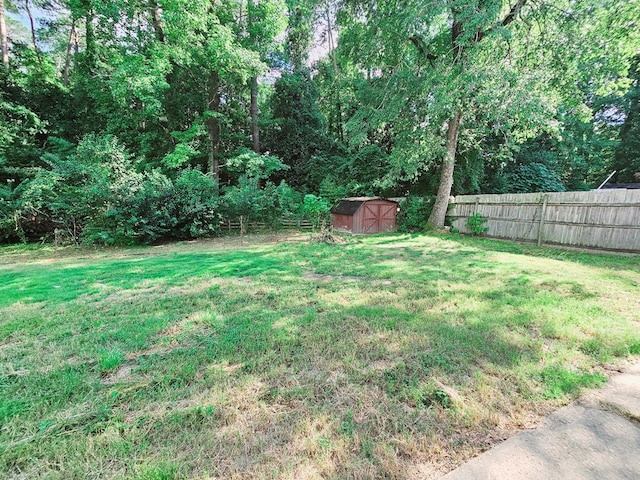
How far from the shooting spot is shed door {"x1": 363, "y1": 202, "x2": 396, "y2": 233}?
1373cm

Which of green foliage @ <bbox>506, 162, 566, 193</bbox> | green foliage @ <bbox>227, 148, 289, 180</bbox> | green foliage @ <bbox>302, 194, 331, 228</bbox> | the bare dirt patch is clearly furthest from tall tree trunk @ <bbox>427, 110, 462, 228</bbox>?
the bare dirt patch

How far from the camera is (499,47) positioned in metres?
8.92

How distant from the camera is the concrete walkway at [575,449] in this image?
4.52 feet

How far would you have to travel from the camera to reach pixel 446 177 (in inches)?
472

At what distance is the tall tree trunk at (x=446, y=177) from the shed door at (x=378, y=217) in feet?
6.96

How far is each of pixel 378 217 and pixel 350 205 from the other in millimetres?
1555

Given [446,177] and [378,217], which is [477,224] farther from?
[378,217]

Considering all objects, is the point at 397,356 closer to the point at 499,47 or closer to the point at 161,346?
the point at 161,346

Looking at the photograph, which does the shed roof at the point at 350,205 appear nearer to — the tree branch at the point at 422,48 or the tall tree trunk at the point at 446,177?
the tall tree trunk at the point at 446,177

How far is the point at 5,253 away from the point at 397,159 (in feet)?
49.6

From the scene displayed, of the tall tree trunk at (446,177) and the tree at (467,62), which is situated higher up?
the tree at (467,62)

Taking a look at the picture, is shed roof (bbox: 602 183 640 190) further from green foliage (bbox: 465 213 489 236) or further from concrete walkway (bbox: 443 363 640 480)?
concrete walkway (bbox: 443 363 640 480)

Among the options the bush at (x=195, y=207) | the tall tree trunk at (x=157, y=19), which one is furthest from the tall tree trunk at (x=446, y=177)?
the tall tree trunk at (x=157, y=19)

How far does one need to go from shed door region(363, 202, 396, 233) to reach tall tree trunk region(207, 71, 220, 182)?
8579 mm
